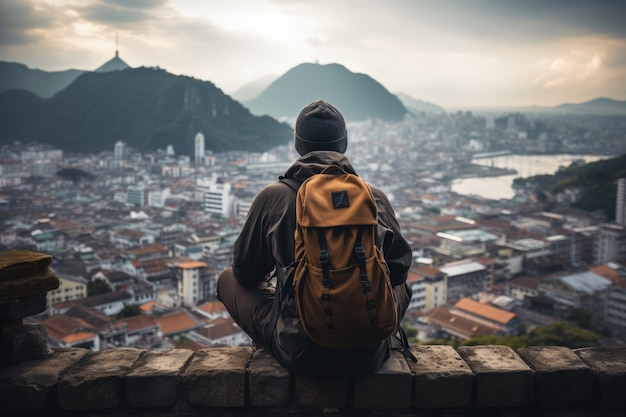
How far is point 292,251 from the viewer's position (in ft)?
3.26

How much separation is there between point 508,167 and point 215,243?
26.1m

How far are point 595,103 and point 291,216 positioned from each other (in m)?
55.0

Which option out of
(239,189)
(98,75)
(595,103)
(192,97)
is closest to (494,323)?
(239,189)

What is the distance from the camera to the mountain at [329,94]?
181 feet

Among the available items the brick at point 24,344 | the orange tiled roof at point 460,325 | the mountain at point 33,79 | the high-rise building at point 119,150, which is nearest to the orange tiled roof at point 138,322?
the orange tiled roof at point 460,325

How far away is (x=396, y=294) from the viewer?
3.59 ft

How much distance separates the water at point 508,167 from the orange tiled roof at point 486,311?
16.7 m

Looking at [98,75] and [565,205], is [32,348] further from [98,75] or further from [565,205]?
[98,75]

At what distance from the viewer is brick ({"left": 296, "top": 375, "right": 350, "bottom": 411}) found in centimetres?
103

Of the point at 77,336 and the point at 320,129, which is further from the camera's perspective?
the point at 77,336

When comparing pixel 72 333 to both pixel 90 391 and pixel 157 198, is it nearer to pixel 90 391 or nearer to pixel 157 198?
pixel 90 391

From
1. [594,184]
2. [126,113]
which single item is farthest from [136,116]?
[594,184]

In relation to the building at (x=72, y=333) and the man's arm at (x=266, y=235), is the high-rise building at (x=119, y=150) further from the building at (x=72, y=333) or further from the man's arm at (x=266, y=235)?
the man's arm at (x=266, y=235)

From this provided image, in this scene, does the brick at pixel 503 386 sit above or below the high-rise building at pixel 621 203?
above
